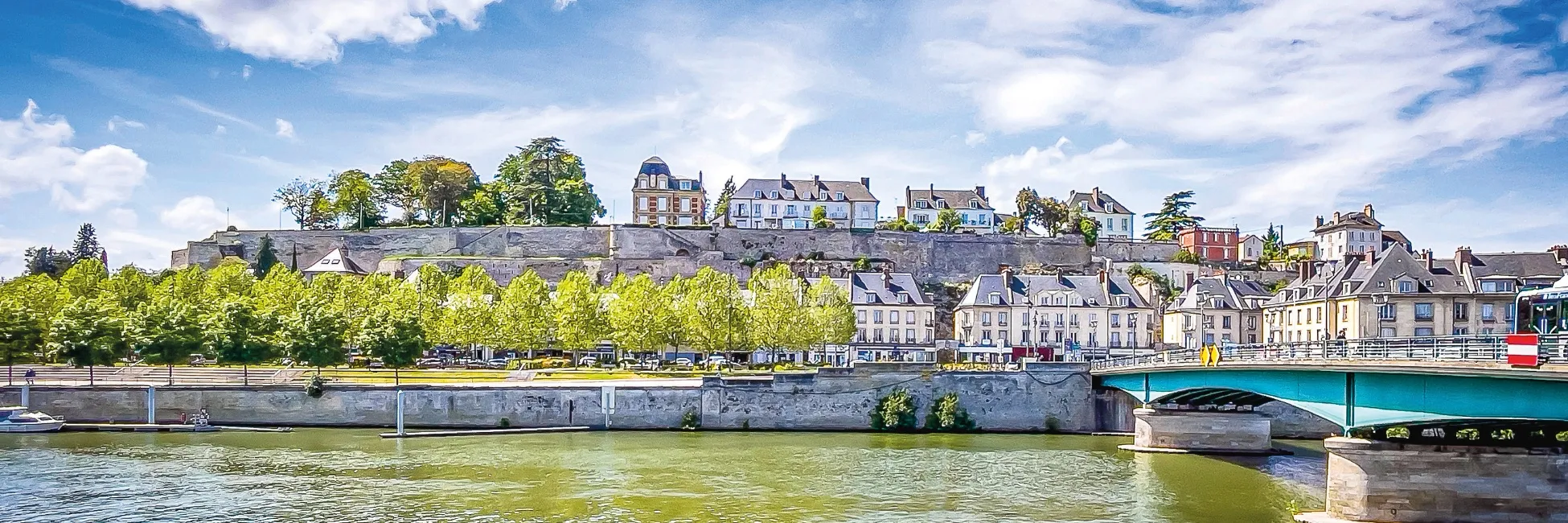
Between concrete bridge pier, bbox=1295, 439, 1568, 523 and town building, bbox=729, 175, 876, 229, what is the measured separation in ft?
252

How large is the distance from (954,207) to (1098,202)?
13327mm

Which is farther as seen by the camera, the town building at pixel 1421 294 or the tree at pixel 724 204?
the tree at pixel 724 204

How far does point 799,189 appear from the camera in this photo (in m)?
105

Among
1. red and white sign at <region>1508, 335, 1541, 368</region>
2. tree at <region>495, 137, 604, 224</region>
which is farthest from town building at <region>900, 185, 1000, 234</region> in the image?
red and white sign at <region>1508, 335, 1541, 368</region>

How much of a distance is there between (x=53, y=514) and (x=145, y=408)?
22.4 meters

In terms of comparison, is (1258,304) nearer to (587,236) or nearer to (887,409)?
(887,409)

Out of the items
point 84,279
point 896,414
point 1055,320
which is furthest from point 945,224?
point 84,279

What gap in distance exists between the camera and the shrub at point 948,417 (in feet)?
162

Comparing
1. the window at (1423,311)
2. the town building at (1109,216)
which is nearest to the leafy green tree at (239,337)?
the window at (1423,311)

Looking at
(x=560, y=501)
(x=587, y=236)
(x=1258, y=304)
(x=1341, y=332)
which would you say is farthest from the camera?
(x=587, y=236)

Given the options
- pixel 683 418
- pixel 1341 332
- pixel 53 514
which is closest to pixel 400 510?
pixel 53 514

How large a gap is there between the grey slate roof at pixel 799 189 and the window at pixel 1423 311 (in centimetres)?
5267

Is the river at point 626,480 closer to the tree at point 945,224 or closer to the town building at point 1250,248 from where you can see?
the tree at point 945,224

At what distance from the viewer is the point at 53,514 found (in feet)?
92.0
